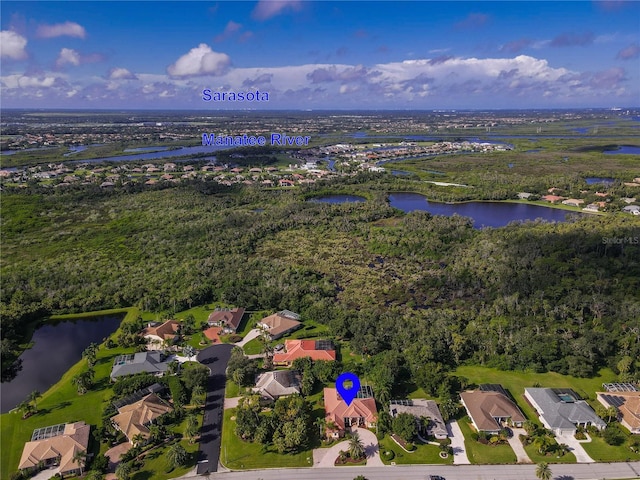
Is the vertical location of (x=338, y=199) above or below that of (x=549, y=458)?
above

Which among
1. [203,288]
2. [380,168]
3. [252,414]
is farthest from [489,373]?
[380,168]

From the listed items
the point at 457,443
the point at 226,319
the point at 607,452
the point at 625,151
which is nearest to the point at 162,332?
the point at 226,319

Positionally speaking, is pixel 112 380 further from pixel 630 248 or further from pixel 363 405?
pixel 630 248

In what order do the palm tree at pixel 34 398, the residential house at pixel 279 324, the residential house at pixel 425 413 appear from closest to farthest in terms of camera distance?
the residential house at pixel 425 413 < the palm tree at pixel 34 398 < the residential house at pixel 279 324

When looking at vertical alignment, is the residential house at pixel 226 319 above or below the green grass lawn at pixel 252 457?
above

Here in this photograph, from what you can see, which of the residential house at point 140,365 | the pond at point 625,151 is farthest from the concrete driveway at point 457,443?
the pond at point 625,151

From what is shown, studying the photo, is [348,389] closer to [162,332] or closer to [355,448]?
[355,448]

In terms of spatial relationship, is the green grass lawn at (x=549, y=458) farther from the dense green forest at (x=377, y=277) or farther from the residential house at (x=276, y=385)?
the residential house at (x=276, y=385)
